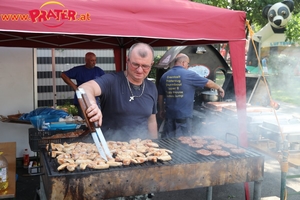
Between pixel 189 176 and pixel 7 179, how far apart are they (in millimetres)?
1760

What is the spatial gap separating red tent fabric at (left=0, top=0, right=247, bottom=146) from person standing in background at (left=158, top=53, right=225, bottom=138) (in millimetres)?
1601

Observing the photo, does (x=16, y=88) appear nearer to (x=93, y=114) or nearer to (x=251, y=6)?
(x=93, y=114)

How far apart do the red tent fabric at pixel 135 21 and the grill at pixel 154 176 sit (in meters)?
1.23

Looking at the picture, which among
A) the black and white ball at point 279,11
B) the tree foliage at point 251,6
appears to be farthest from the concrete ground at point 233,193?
the black and white ball at point 279,11

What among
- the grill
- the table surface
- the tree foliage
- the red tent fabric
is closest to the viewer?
the grill

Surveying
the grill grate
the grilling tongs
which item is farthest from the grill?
the grilling tongs

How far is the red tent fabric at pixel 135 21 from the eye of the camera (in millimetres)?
2955

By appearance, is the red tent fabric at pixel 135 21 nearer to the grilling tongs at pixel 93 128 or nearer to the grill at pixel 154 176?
the grilling tongs at pixel 93 128

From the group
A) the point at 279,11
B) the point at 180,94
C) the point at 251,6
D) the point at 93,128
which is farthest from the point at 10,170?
the point at 251,6

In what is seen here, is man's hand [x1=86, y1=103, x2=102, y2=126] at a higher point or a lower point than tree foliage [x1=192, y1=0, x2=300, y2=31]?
lower

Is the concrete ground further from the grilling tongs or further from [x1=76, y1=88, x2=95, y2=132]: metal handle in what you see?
[x1=76, y1=88, x2=95, y2=132]: metal handle

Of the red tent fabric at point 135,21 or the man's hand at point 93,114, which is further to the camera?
the red tent fabric at point 135,21

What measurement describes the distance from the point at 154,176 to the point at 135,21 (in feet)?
5.64

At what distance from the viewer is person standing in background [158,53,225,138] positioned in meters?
5.31
